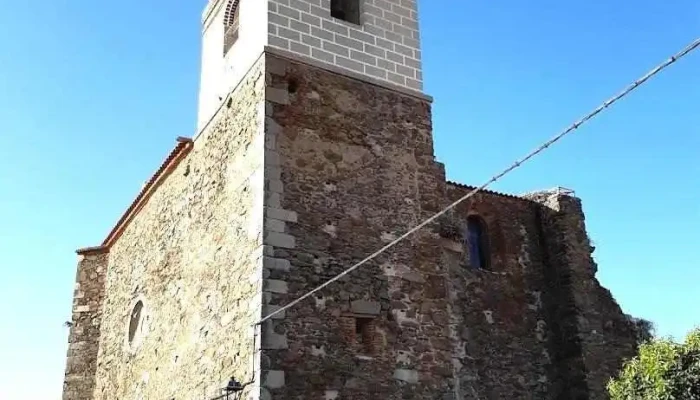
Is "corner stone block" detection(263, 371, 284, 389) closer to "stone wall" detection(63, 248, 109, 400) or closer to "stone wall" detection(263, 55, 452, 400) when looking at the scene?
"stone wall" detection(263, 55, 452, 400)

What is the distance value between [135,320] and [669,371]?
972cm

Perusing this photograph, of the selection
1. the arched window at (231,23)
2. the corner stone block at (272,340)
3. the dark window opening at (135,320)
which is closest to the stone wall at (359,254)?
the corner stone block at (272,340)

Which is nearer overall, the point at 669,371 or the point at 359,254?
the point at 359,254

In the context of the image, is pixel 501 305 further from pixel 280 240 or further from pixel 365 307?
pixel 280 240

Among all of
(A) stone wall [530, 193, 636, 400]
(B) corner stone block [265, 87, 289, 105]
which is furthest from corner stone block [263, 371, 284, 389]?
(A) stone wall [530, 193, 636, 400]

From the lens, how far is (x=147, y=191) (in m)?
15.2

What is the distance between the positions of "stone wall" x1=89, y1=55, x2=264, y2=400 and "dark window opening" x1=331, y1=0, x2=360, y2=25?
2095 mm

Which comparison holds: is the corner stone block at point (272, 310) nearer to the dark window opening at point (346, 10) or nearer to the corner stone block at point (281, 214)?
the corner stone block at point (281, 214)

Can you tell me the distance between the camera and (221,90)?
41.6 feet

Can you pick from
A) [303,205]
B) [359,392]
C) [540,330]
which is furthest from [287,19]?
[540,330]

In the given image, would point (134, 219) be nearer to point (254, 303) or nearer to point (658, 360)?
point (254, 303)

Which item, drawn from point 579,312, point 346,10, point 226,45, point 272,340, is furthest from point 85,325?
point 579,312

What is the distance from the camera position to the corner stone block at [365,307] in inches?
399

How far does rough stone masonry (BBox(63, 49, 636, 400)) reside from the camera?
386 inches
